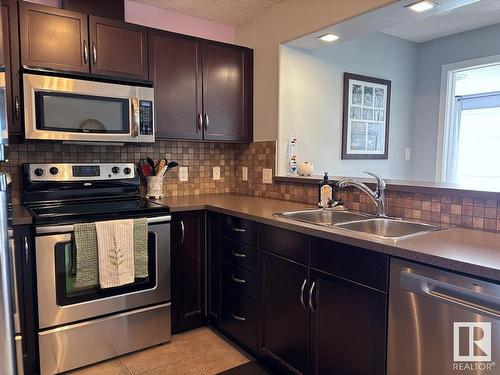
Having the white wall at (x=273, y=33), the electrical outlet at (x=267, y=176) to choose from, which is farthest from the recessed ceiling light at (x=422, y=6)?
the electrical outlet at (x=267, y=176)

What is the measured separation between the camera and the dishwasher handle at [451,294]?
108 centimetres

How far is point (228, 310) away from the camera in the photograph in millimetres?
2330

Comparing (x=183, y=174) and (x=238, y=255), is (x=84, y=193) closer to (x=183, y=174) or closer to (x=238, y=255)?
(x=183, y=174)

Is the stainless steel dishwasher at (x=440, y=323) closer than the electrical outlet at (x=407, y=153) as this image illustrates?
Yes

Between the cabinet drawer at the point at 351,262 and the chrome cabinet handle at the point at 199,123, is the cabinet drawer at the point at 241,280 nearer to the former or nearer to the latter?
the cabinet drawer at the point at 351,262

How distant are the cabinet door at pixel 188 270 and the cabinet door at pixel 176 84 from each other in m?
0.64

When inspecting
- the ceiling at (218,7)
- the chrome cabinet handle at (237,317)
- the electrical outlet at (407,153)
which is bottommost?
the chrome cabinet handle at (237,317)

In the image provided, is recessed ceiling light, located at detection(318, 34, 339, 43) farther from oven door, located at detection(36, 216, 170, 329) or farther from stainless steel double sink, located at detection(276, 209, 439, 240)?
oven door, located at detection(36, 216, 170, 329)

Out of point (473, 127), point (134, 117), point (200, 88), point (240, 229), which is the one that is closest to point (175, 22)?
point (200, 88)

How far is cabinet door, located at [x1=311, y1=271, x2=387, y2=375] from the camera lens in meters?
1.41

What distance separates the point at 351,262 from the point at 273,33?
1941mm

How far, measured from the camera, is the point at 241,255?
85.9 inches

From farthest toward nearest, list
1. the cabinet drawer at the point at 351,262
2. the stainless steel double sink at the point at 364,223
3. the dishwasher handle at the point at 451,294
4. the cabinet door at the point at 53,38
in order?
1. the cabinet door at the point at 53,38
2. the stainless steel double sink at the point at 364,223
3. the cabinet drawer at the point at 351,262
4. the dishwasher handle at the point at 451,294

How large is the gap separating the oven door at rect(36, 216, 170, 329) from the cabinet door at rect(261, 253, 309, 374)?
692mm
